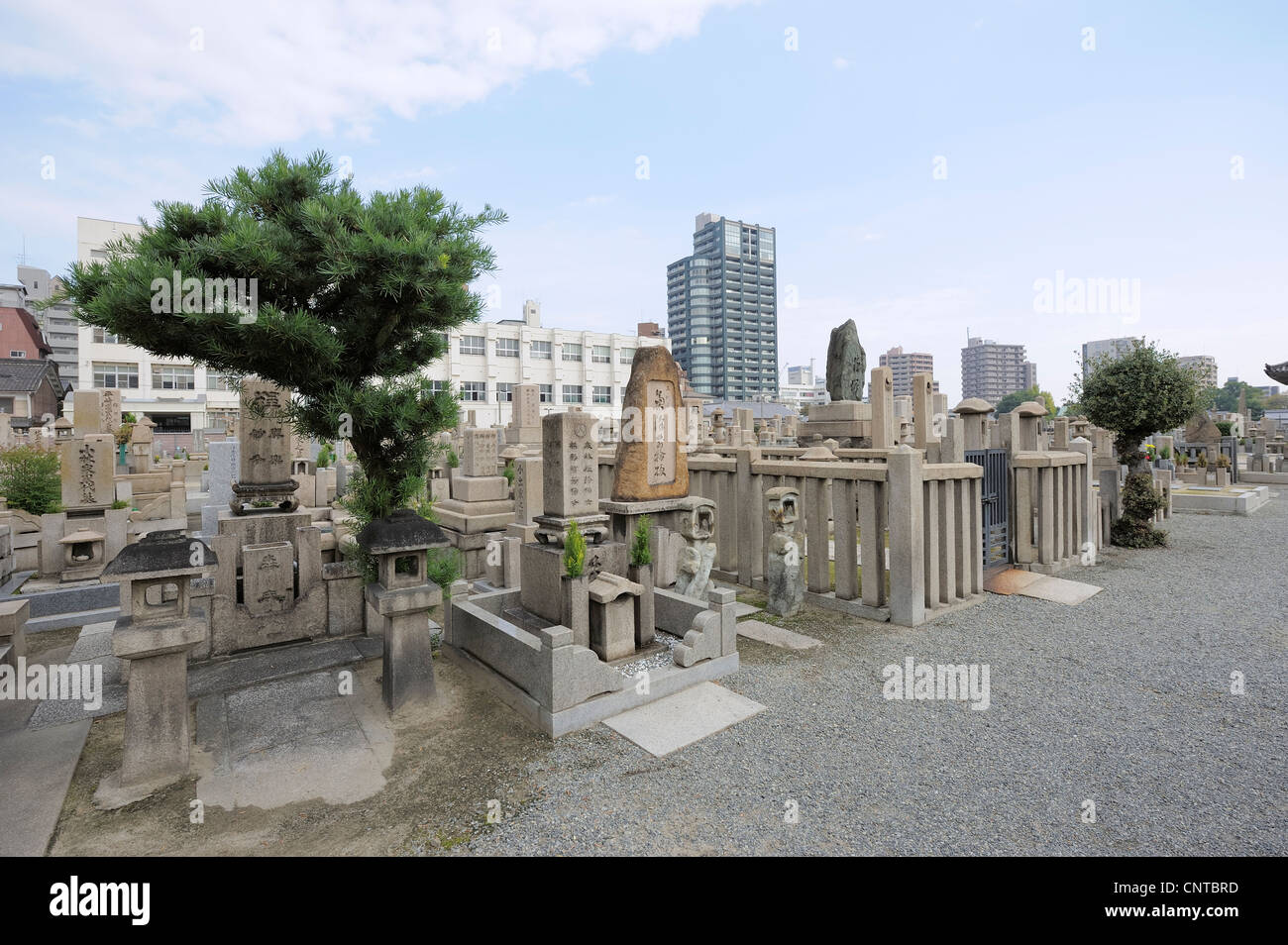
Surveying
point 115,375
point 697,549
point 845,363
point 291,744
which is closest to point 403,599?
point 291,744

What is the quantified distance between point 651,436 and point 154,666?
494 cm

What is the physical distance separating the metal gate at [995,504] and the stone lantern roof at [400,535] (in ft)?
25.6

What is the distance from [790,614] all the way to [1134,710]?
3412 millimetres

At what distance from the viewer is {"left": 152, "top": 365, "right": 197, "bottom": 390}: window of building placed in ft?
133

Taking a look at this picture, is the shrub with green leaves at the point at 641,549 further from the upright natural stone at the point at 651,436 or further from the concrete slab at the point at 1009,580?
the concrete slab at the point at 1009,580

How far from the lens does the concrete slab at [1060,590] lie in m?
8.02

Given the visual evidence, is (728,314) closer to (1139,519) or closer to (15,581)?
(1139,519)

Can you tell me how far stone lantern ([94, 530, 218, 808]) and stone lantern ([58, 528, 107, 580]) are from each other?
7429 mm

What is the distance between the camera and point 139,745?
12.9 feet

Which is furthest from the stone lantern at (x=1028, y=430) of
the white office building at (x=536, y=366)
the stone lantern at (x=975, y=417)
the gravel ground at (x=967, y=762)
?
the white office building at (x=536, y=366)

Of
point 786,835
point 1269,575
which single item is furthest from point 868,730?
point 1269,575

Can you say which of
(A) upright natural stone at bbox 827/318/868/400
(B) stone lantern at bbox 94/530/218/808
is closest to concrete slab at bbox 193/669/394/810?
(B) stone lantern at bbox 94/530/218/808

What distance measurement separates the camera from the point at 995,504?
9.27 metres
